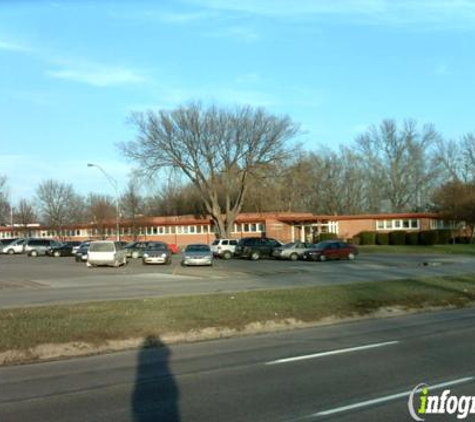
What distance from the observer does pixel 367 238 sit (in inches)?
2943

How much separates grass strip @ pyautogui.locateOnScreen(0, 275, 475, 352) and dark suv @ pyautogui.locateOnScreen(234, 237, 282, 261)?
30.8 m

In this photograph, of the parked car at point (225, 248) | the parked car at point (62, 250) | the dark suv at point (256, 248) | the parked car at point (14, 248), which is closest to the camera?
the dark suv at point (256, 248)

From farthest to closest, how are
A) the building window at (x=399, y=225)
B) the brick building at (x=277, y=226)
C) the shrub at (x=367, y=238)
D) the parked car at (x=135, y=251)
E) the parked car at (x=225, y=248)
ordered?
1. the brick building at (x=277, y=226)
2. the building window at (x=399, y=225)
3. the shrub at (x=367, y=238)
4. the parked car at (x=135, y=251)
5. the parked car at (x=225, y=248)

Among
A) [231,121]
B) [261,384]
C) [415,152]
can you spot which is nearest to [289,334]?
[261,384]

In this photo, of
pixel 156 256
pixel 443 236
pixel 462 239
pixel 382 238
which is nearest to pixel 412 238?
pixel 382 238

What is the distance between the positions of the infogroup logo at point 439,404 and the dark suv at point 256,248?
44.4 meters

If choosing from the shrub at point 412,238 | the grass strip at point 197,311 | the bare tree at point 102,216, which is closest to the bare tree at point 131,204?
the bare tree at point 102,216

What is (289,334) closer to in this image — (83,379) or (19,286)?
(83,379)

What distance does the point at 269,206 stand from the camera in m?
74.1

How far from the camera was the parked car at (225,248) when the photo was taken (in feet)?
178

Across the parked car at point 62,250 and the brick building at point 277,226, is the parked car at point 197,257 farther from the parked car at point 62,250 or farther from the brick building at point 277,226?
the brick building at point 277,226

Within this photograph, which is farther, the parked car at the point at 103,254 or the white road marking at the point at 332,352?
the parked car at the point at 103,254

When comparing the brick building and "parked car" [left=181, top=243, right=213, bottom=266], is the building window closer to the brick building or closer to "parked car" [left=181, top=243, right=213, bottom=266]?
the brick building

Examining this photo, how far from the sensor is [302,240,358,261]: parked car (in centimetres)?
4872
